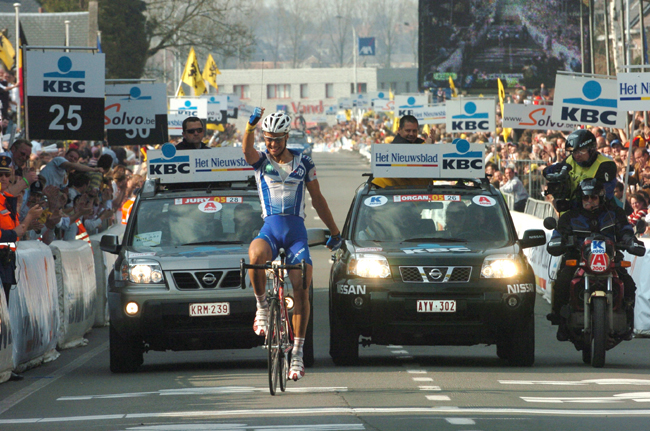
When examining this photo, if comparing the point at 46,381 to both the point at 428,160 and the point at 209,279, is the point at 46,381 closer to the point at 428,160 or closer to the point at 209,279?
the point at 209,279

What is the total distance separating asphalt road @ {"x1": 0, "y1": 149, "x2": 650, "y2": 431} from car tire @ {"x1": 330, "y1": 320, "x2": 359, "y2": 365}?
121 millimetres

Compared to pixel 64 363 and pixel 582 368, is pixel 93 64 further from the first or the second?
pixel 582 368

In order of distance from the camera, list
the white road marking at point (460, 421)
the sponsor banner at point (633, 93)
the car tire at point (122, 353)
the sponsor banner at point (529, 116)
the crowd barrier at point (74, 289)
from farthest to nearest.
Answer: the sponsor banner at point (529, 116)
the sponsor banner at point (633, 93)
the crowd barrier at point (74, 289)
the car tire at point (122, 353)
the white road marking at point (460, 421)

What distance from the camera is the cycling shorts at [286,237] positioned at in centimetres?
953

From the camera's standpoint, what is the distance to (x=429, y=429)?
25.0 ft

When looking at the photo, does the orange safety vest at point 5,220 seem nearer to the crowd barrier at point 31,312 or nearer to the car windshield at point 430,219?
the crowd barrier at point 31,312

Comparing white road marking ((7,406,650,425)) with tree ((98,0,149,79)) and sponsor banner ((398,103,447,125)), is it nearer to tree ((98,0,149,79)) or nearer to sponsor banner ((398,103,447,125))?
sponsor banner ((398,103,447,125))

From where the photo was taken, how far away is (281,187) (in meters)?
9.59

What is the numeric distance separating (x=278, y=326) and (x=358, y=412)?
3.85 feet

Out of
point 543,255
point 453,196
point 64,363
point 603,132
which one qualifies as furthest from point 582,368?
point 603,132

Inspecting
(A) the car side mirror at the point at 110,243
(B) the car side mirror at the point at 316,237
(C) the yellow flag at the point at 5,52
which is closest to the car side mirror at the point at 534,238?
(B) the car side mirror at the point at 316,237

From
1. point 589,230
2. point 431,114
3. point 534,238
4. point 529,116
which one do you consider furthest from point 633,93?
point 431,114

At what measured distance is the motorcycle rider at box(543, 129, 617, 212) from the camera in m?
11.5

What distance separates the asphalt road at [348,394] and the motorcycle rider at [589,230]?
727 millimetres
